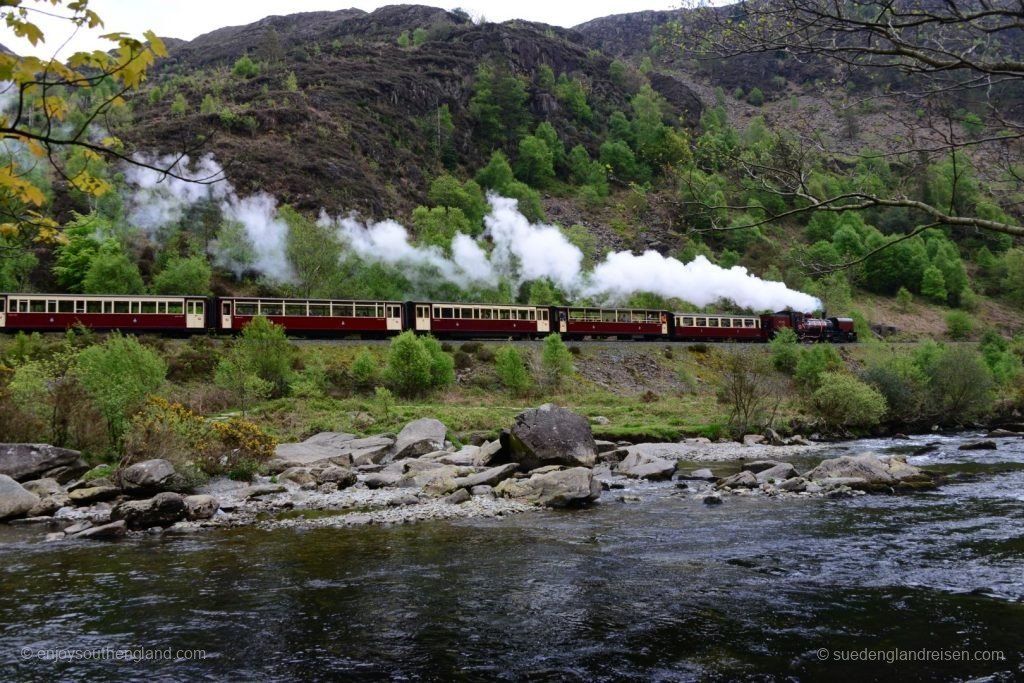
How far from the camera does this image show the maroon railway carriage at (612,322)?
48812 millimetres

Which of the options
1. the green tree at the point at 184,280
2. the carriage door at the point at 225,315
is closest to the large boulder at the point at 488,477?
the carriage door at the point at 225,315

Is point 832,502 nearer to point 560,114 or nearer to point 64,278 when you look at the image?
point 64,278

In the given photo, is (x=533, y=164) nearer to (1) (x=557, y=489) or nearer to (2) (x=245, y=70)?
(2) (x=245, y=70)

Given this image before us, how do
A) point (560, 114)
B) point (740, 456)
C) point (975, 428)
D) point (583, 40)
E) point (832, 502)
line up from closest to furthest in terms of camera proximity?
point (832, 502) < point (740, 456) < point (975, 428) < point (560, 114) < point (583, 40)

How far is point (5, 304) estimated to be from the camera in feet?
118

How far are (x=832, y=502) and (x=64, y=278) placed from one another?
60062 millimetres

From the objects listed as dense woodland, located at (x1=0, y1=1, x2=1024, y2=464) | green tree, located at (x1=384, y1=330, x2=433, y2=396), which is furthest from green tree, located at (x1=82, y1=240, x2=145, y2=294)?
green tree, located at (x1=384, y1=330, x2=433, y2=396)

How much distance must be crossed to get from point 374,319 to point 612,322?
58.5ft

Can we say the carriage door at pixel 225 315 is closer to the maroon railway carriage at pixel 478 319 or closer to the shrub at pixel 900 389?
the maroon railway carriage at pixel 478 319

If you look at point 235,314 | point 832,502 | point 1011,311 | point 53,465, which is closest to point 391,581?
point 832,502

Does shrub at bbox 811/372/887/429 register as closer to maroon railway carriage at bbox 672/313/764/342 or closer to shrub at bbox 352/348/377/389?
maroon railway carriage at bbox 672/313/764/342

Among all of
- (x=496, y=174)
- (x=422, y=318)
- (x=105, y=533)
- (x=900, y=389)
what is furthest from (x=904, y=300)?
(x=105, y=533)

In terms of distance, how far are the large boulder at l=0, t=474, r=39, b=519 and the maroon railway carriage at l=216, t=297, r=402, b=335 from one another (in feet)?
79.8

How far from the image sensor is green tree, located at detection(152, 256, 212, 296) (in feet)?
180
